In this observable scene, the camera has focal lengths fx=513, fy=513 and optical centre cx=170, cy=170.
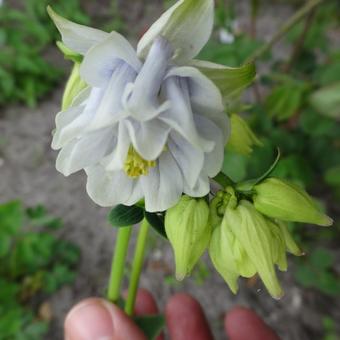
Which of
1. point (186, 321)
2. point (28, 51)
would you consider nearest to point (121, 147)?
point (186, 321)

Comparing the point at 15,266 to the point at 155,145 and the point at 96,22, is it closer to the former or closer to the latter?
the point at 155,145

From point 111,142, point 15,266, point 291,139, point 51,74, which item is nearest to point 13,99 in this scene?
point 51,74

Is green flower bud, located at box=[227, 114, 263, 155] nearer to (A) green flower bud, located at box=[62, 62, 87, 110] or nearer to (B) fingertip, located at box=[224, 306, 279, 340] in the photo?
(A) green flower bud, located at box=[62, 62, 87, 110]

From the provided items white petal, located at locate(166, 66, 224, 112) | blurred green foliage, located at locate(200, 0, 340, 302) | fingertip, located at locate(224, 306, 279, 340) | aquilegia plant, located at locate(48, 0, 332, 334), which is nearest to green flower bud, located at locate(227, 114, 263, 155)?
aquilegia plant, located at locate(48, 0, 332, 334)

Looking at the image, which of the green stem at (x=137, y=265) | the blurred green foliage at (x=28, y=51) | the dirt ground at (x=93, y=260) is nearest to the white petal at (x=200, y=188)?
the green stem at (x=137, y=265)

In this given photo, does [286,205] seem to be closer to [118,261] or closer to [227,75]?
[227,75]
